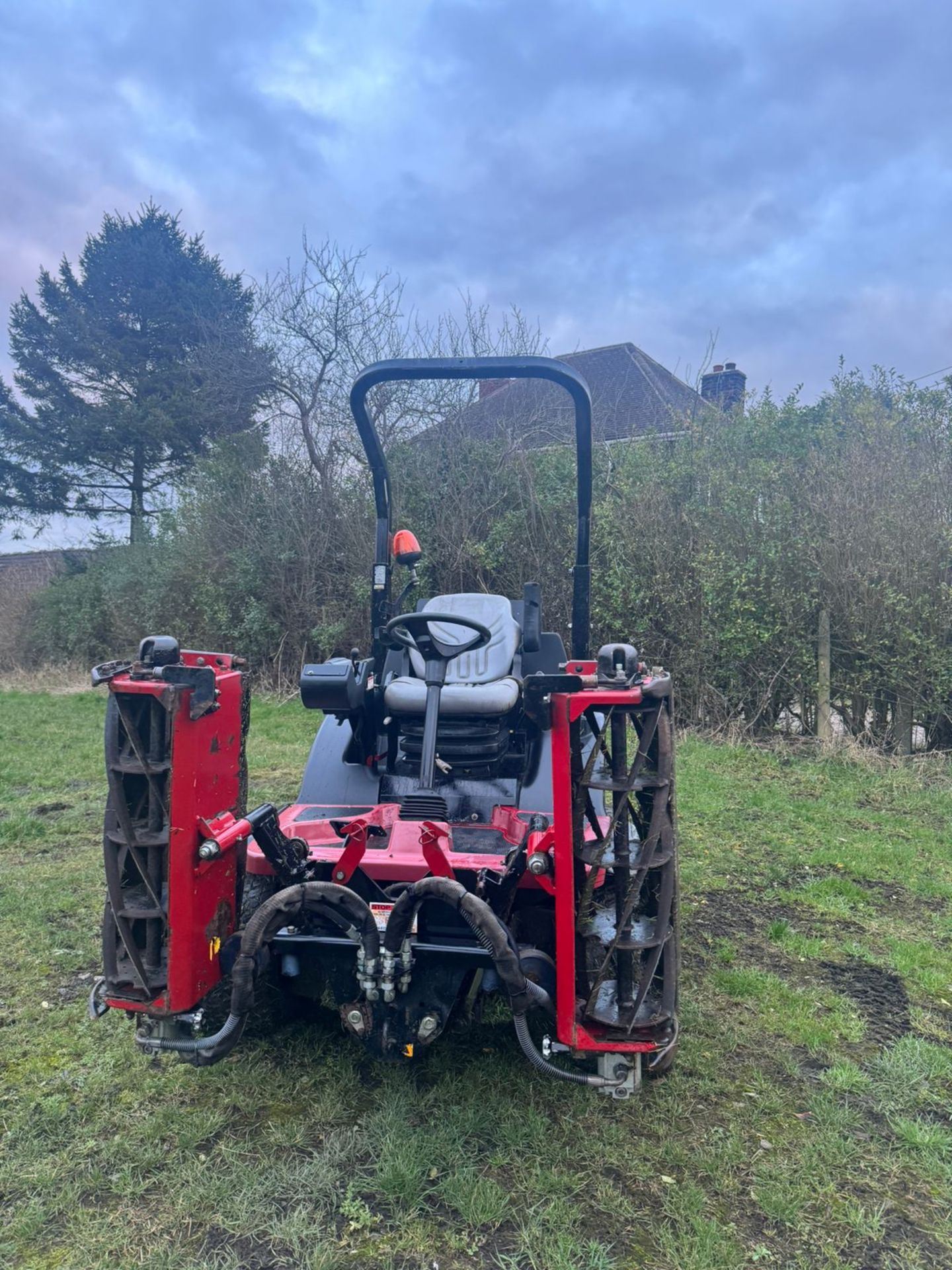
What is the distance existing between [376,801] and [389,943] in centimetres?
147

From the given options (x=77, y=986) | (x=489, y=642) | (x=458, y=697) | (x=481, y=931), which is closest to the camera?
(x=481, y=931)

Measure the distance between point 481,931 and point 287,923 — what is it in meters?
0.53

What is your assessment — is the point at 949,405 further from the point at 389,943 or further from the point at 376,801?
the point at 389,943

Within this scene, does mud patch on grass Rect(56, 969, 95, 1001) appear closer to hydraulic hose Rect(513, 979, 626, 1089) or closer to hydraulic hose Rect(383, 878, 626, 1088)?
hydraulic hose Rect(383, 878, 626, 1088)

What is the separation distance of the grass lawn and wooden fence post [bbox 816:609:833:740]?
362 cm

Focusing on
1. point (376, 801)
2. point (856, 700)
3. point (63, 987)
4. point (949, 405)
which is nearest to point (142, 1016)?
point (63, 987)

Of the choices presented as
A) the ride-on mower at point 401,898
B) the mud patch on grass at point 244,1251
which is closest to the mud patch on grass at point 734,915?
the ride-on mower at point 401,898

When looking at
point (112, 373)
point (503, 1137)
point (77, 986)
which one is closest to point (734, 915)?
point (503, 1137)

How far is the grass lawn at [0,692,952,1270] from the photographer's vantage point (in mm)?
1956

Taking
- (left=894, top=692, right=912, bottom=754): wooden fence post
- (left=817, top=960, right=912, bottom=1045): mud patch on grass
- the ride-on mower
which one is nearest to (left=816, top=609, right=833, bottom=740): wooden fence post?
(left=894, top=692, right=912, bottom=754): wooden fence post

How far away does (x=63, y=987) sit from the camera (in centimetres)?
322

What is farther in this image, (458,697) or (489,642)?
(489,642)

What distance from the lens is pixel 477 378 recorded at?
3.42 metres

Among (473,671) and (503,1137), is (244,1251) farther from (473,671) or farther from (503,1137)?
(473,671)
